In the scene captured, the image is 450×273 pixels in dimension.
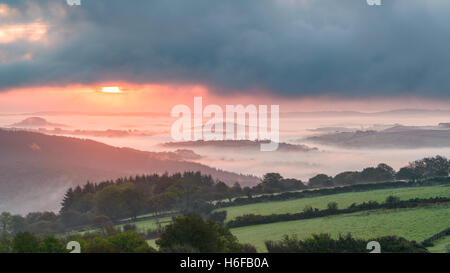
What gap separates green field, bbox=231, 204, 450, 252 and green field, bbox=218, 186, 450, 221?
4.90 meters

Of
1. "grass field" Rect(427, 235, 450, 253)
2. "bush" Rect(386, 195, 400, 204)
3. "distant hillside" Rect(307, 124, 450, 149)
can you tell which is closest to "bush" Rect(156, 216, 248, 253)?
"grass field" Rect(427, 235, 450, 253)

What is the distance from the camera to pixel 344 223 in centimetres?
3788

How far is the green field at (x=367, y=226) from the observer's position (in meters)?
33.0

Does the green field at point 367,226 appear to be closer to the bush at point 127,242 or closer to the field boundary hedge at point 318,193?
the bush at point 127,242

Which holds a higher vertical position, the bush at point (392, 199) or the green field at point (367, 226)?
the bush at point (392, 199)

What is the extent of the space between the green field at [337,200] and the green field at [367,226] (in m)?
4.90

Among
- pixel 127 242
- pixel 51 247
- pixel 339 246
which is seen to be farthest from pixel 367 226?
pixel 51 247

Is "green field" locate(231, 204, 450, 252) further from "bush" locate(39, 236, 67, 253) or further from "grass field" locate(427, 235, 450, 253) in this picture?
"bush" locate(39, 236, 67, 253)

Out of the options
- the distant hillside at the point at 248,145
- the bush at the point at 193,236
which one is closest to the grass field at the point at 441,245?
the bush at the point at 193,236

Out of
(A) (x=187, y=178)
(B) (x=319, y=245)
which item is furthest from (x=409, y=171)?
(B) (x=319, y=245)

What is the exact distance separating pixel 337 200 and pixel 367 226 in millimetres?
12678

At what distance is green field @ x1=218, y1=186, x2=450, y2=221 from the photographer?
46.3m
